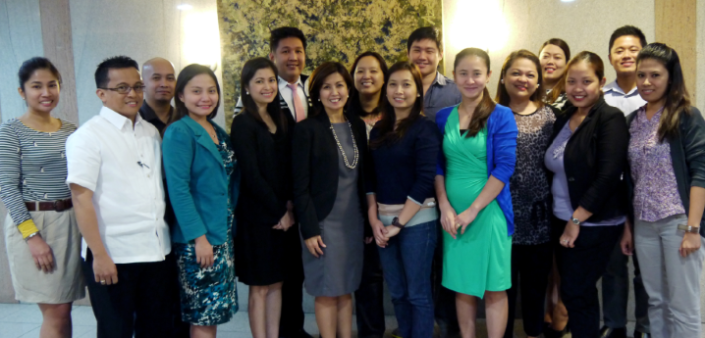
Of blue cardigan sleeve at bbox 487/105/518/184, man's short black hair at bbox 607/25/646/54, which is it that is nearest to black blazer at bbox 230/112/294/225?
blue cardigan sleeve at bbox 487/105/518/184

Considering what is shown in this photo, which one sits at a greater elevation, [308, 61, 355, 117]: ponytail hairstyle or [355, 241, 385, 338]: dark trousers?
[308, 61, 355, 117]: ponytail hairstyle

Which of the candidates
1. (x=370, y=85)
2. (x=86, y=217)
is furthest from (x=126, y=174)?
(x=370, y=85)

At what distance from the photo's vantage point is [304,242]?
248 centimetres

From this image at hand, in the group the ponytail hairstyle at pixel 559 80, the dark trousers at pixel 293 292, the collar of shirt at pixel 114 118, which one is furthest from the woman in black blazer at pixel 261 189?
the ponytail hairstyle at pixel 559 80

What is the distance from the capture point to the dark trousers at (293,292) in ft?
8.90

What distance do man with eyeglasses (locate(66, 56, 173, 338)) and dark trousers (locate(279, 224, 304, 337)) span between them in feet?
2.44

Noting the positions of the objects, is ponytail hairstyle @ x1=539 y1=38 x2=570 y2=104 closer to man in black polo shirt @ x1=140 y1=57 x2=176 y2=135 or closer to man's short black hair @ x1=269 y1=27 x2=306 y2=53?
man's short black hair @ x1=269 y1=27 x2=306 y2=53

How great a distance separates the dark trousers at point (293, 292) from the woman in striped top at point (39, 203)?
3.92 ft

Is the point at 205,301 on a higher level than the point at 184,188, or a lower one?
lower

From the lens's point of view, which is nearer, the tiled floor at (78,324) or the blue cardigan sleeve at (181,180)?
the blue cardigan sleeve at (181,180)

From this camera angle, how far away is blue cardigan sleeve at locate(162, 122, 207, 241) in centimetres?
217

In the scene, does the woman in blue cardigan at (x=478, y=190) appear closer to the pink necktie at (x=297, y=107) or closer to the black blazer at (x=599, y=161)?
the black blazer at (x=599, y=161)

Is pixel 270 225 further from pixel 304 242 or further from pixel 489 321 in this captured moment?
pixel 489 321

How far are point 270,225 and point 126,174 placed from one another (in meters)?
0.80
